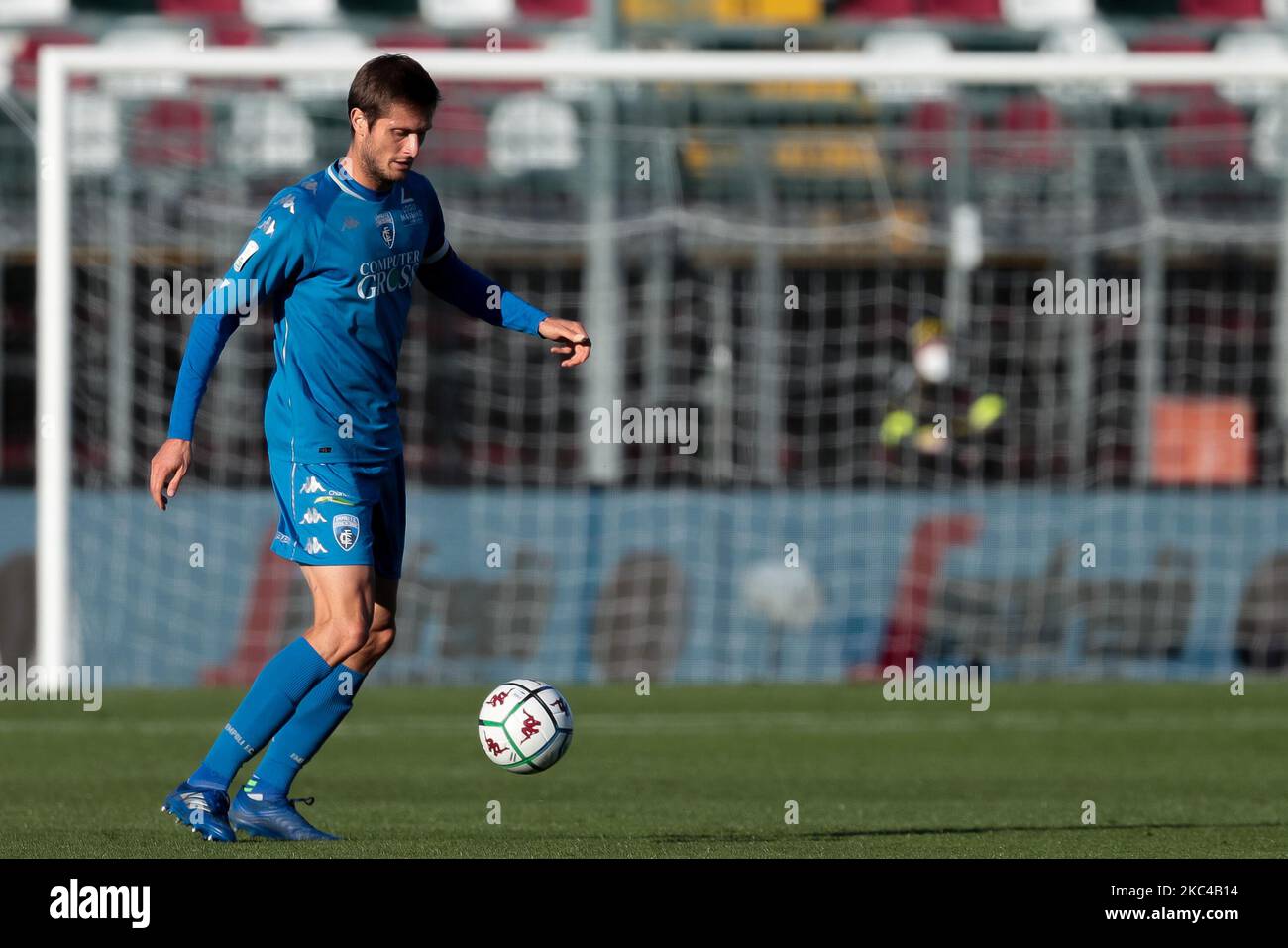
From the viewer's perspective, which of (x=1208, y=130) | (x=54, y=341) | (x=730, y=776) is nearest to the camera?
(x=730, y=776)

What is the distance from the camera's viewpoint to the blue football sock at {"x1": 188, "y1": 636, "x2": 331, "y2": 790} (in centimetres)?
571

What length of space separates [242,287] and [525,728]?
4.78 ft

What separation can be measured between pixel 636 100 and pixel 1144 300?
12.4ft

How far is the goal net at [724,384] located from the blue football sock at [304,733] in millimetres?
5296

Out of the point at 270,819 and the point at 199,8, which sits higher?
the point at 199,8

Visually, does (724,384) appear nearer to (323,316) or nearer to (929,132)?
(929,132)

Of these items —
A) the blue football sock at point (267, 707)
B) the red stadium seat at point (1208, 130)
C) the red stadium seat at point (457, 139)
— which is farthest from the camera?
the red stadium seat at point (1208, 130)

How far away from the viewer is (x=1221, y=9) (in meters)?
19.3

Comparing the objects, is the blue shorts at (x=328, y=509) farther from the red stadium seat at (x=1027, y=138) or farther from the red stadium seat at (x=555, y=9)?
the red stadium seat at (x=555, y=9)

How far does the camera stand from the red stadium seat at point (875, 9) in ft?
61.0

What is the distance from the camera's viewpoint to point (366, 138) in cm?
561

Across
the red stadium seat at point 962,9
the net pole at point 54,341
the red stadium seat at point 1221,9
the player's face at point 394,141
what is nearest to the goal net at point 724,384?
the net pole at point 54,341

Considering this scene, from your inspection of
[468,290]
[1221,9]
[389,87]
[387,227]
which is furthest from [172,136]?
[1221,9]

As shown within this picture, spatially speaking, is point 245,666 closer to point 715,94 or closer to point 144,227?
point 144,227
